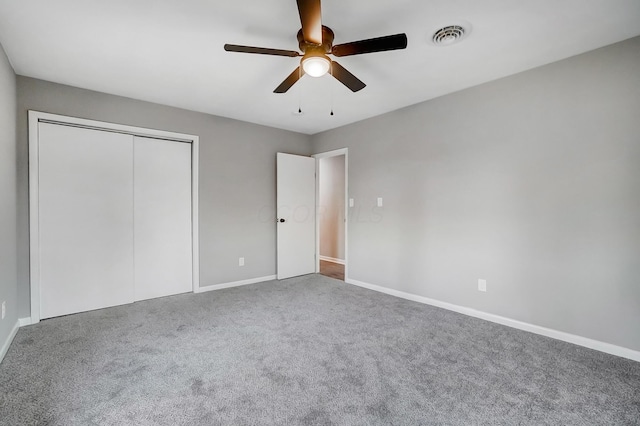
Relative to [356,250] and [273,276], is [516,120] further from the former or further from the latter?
[273,276]

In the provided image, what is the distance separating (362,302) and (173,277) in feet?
7.99

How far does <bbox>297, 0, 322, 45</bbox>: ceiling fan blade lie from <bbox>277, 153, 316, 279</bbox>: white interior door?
2882mm

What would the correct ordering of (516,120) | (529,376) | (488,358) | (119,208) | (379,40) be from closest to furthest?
1. (379,40)
2. (529,376)
3. (488,358)
4. (516,120)
5. (119,208)

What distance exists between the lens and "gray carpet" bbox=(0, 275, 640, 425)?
164 centimetres

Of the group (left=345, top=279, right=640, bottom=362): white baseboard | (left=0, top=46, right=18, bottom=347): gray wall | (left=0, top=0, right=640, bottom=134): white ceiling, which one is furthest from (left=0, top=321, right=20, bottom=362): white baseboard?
(left=345, top=279, right=640, bottom=362): white baseboard

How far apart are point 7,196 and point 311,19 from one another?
9.28ft

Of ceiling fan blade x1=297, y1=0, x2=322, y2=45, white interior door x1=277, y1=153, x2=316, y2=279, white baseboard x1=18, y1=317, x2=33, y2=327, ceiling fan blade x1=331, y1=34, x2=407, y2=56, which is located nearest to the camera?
ceiling fan blade x1=297, y1=0, x2=322, y2=45

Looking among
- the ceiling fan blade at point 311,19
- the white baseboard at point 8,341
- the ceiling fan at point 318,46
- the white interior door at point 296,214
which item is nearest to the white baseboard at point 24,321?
the white baseboard at point 8,341

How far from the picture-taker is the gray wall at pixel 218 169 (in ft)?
9.46

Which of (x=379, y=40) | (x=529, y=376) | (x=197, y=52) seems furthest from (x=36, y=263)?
(x=529, y=376)

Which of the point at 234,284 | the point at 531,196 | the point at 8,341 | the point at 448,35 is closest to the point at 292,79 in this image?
the point at 448,35

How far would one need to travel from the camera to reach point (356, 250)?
4.40 m

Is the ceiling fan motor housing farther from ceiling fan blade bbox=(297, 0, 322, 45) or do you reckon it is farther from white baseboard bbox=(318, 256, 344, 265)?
white baseboard bbox=(318, 256, 344, 265)

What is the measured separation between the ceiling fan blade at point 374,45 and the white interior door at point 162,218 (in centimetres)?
275
